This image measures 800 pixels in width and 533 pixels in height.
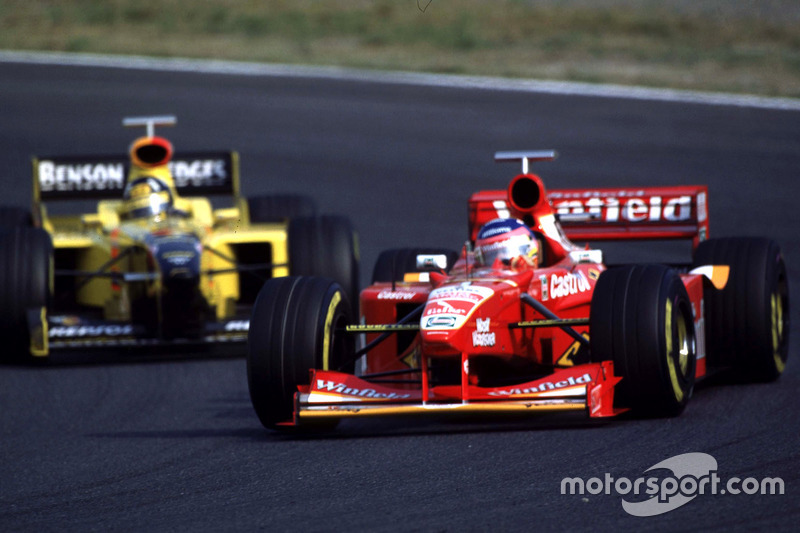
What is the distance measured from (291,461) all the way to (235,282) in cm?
544

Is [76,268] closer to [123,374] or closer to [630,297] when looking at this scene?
[123,374]

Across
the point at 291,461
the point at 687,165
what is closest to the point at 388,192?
the point at 687,165

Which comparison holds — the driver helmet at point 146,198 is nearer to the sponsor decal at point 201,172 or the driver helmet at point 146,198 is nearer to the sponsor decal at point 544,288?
the sponsor decal at point 201,172

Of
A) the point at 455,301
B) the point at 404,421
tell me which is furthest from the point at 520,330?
the point at 404,421

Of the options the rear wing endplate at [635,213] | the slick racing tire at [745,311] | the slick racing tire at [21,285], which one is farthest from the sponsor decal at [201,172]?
the slick racing tire at [745,311]

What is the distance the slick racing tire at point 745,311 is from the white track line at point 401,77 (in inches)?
525

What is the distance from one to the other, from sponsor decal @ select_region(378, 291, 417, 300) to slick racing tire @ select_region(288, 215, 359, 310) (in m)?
3.30

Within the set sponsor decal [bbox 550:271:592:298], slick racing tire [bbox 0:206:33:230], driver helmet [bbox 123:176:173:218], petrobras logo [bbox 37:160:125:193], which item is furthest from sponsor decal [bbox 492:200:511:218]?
slick racing tire [bbox 0:206:33:230]

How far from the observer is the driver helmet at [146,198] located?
1277 centimetres

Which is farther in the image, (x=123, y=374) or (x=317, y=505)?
(x=123, y=374)

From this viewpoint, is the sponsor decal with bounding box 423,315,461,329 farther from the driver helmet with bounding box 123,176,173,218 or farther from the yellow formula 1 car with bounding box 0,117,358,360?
the driver helmet with bounding box 123,176,173,218

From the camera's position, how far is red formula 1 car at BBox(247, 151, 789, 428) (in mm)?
7473

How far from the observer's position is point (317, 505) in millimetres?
6066

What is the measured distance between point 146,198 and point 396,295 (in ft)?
16.2
